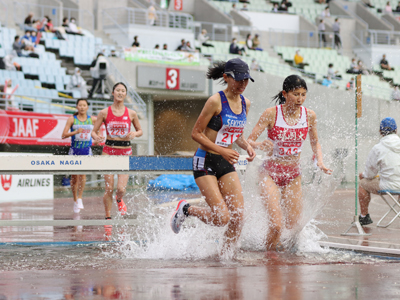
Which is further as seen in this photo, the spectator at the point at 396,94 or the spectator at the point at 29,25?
the spectator at the point at 396,94

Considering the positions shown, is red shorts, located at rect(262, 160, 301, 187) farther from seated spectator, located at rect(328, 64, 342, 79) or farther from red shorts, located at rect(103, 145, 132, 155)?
seated spectator, located at rect(328, 64, 342, 79)

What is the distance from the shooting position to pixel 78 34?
86.2 feet

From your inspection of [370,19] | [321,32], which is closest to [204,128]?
[321,32]

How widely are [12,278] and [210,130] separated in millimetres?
2509

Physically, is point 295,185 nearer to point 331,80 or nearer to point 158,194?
point 158,194

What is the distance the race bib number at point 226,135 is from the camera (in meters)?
6.51

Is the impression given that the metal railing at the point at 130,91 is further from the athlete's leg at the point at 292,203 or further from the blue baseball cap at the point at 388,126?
the athlete's leg at the point at 292,203

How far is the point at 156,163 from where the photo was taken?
895cm

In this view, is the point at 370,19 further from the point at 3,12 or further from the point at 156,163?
the point at 156,163

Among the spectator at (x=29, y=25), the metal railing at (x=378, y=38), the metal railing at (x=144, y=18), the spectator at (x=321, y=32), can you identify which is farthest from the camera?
the metal railing at (x=378, y=38)

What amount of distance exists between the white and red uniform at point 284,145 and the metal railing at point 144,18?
77.8ft

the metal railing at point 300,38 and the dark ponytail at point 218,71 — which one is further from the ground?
the metal railing at point 300,38

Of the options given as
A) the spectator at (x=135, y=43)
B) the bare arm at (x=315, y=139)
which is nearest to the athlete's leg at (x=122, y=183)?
the bare arm at (x=315, y=139)

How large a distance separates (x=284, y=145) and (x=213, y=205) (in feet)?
4.37
